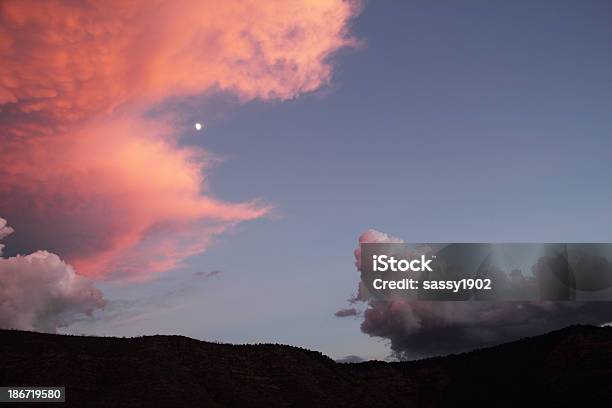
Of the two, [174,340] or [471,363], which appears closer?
[174,340]

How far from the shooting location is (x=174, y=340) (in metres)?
78.9

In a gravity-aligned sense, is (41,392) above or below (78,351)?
Answer: below

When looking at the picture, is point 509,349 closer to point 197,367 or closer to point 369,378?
point 369,378

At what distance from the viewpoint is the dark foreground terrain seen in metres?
64.3

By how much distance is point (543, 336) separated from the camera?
91.0 metres

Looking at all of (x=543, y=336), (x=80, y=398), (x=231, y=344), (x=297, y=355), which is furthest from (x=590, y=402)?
(x=80, y=398)

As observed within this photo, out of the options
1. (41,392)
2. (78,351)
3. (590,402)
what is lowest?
(590,402)

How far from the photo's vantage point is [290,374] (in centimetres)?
8050

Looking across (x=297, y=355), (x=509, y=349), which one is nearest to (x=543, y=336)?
(x=509, y=349)

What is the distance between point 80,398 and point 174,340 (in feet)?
62.1

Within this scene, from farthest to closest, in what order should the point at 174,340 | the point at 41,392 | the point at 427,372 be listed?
the point at 427,372, the point at 174,340, the point at 41,392

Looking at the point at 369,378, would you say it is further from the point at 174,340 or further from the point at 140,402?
the point at 140,402

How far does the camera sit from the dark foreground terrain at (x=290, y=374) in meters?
64.3

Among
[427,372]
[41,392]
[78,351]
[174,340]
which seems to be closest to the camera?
[41,392]
